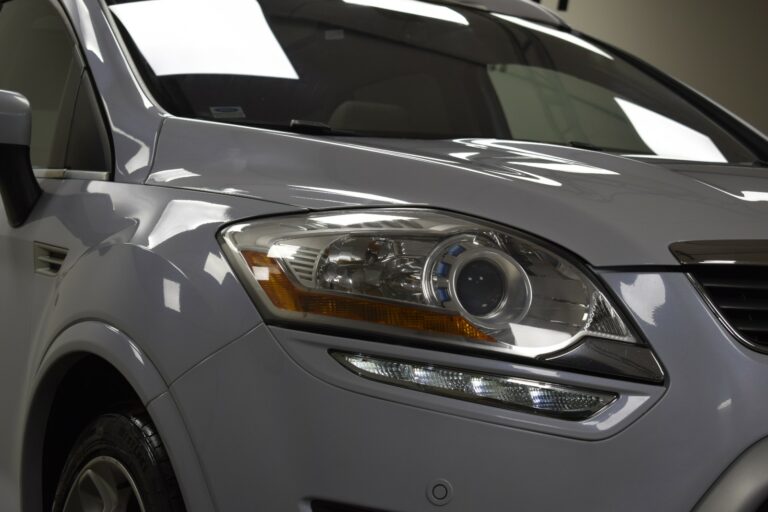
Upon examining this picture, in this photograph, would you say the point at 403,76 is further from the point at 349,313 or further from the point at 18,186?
the point at 349,313

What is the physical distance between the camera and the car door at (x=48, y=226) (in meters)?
1.92

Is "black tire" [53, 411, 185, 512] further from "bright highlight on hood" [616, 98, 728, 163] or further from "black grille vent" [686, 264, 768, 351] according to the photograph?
"bright highlight on hood" [616, 98, 728, 163]

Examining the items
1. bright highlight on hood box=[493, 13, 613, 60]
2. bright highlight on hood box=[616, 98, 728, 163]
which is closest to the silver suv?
bright highlight on hood box=[616, 98, 728, 163]

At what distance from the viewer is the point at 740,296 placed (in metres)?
1.42

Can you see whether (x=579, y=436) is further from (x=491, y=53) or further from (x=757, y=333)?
(x=491, y=53)

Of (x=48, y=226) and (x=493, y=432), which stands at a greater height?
(x=493, y=432)

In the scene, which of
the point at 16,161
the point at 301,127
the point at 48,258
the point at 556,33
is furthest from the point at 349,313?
the point at 556,33

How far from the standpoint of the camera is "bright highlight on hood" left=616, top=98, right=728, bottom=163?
2.52 m

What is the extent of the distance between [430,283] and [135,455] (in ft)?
1.68

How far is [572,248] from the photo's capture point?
1.41m

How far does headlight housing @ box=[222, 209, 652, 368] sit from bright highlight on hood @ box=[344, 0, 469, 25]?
1.23 meters

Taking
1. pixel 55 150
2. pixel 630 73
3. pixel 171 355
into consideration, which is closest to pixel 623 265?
pixel 171 355

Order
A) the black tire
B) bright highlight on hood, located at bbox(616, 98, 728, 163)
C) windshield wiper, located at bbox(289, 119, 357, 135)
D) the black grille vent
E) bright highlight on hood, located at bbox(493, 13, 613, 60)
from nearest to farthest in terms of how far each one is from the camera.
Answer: the black grille vent, the black tire, windshield wiper, located at bbox(289, 119, 357, 135), bright highlight on hood, located at bbox(616, 98, 728, 163), bright highlight on hood, located at bbox(493, 13, 613, 60)

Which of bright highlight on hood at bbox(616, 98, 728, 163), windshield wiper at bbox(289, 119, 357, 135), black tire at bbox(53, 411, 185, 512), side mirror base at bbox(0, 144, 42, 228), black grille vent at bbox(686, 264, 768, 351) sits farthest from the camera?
bright highlight on hood at bbox(616, 98, 728, 163)
